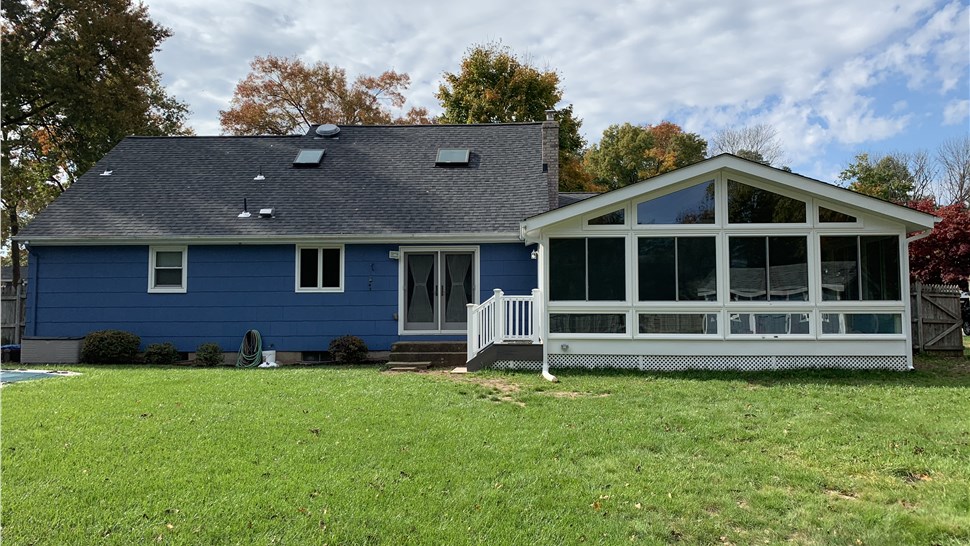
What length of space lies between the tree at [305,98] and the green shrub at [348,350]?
64.7 feet

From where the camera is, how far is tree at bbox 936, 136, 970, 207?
35250 mm

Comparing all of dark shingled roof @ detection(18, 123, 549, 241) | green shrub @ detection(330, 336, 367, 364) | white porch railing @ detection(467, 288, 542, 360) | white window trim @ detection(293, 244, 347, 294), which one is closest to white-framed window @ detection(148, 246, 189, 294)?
dark shingled roof @ detection(18, 123, 549, 241)

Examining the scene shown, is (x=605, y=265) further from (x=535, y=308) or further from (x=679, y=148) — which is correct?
(x=679, y=148)

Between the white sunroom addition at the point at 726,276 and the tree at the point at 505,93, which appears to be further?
the tree at the point at 505,93

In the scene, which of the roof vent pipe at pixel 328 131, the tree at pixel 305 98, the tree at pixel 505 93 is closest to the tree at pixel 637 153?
the tree at pixel 505 93

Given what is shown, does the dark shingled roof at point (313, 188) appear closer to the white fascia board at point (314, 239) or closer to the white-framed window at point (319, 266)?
the white fascia board at point (314, 239)

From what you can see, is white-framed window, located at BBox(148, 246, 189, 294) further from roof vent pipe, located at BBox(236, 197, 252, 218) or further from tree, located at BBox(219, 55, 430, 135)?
tree, located at BBox(219, 55, 430, 135)

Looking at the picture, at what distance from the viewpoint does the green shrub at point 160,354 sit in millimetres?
11469

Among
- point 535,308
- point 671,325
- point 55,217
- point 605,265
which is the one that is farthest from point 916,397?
Answer: point 55,217

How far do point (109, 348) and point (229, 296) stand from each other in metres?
2.42

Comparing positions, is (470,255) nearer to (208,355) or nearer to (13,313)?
(208,355)

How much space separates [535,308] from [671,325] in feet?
7.69

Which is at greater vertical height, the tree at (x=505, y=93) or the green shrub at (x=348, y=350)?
the tree at (x=505, y=93)

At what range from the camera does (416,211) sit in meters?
12.5
